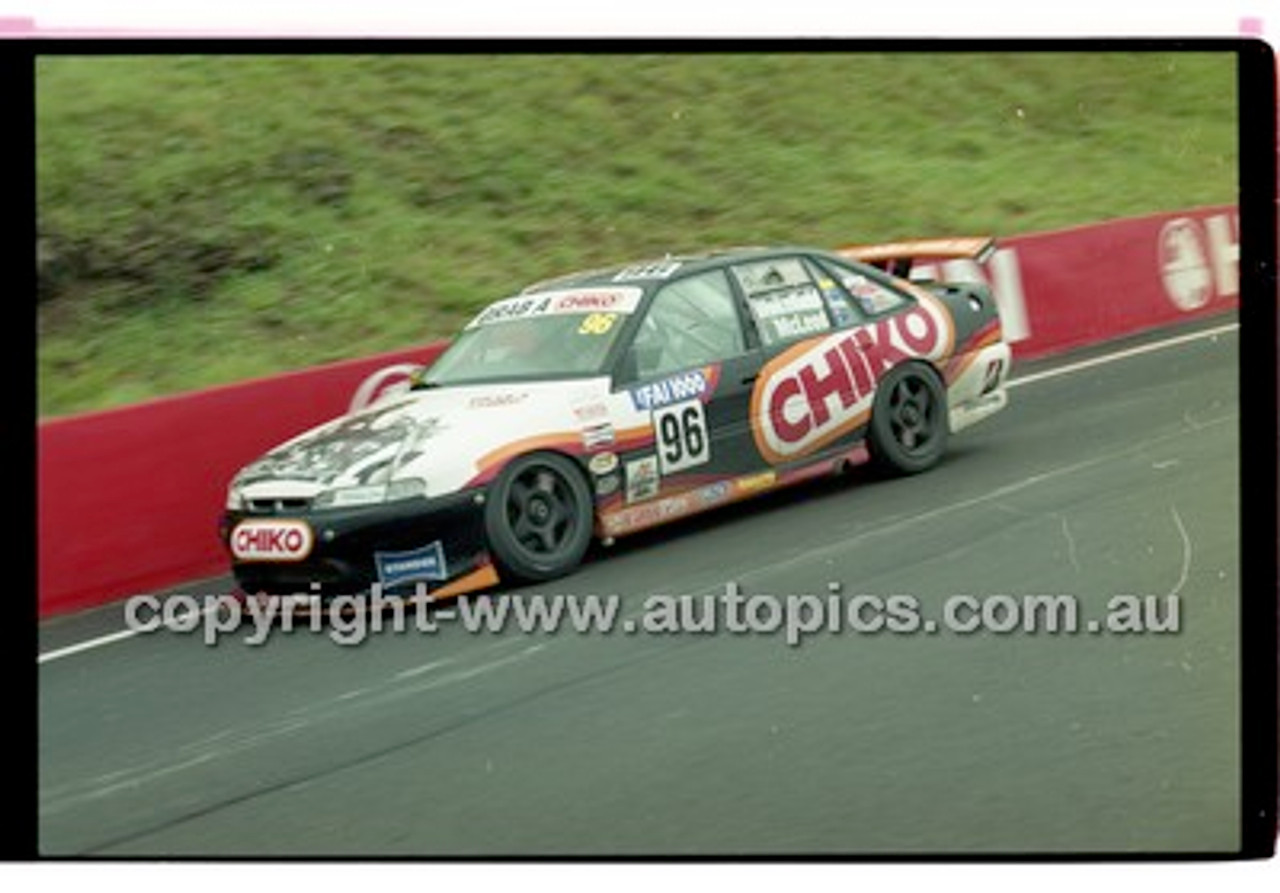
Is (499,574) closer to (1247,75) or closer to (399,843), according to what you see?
(399,843)

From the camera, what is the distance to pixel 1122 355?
6484 millimetres

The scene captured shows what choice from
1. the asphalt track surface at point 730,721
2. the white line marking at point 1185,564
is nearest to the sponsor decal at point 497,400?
the asphalt track surface at point 730,721

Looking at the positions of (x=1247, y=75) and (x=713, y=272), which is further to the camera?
(x=713, y=272)

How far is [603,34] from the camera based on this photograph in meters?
4.86

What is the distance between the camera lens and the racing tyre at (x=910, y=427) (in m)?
5.97

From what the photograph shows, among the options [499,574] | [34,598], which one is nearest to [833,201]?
[499,574]

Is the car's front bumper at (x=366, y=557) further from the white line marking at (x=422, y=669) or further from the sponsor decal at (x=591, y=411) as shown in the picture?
the sponsor decal at (x=591, y=411)

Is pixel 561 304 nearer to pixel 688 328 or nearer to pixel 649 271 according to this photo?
pixel 649 271

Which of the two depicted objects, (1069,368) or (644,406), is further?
(1069,368)

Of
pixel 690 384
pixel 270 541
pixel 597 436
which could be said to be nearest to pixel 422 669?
pixel 270 541

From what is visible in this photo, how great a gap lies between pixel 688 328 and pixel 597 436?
0.43 m

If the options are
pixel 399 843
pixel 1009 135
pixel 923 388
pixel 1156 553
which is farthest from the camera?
pixel 923 388

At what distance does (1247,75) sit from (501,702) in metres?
2.09

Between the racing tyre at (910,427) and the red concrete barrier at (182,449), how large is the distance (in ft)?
1.22
